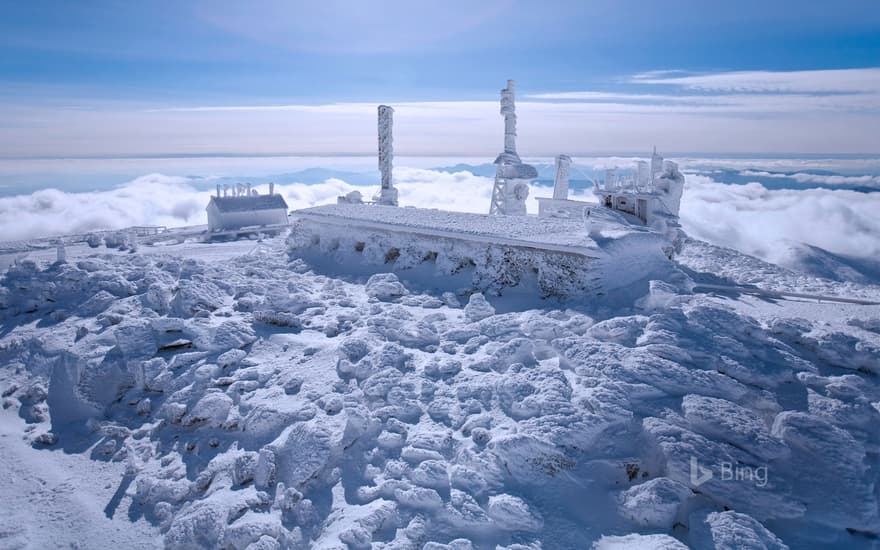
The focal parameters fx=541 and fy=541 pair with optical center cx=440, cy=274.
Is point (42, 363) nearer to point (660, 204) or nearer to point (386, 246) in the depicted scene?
point (386, 246)

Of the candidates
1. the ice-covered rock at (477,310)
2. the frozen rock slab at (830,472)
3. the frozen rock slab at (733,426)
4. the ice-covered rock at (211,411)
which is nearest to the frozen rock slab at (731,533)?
the frozen rock slab at (830,472)

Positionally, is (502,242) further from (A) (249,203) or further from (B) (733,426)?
(A) (249,203)

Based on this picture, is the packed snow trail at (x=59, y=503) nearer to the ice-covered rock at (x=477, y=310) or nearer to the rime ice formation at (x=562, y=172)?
the ice-covered rock at (x=477, y=310)

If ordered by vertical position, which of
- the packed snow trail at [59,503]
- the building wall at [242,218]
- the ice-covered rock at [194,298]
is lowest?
the packed snow trail at [59,503]

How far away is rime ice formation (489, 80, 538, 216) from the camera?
20.5m

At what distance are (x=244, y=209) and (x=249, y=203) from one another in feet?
1.89

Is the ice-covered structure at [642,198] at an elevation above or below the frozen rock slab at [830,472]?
above

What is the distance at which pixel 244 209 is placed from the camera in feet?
93.7

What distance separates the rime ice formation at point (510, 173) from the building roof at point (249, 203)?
45.9 feet

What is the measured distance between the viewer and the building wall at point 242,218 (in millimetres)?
27828

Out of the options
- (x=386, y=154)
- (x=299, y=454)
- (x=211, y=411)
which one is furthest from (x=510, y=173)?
(x=299, y=454)

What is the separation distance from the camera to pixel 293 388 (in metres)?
9.14

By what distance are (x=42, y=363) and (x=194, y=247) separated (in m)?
12.4

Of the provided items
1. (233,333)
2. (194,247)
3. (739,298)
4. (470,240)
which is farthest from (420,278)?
(194,247)
